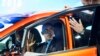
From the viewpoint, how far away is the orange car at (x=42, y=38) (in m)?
4.38

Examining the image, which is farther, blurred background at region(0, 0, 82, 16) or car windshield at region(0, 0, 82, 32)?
blurred background at region(0, 0, 82, 16)

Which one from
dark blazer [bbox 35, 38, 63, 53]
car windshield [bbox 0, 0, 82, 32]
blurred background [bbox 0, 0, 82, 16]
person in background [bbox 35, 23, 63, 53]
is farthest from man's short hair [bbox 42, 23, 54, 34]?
blurred background [bbox 0, 0, 82, 16]

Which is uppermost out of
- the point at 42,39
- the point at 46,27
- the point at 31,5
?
the point at 46,27

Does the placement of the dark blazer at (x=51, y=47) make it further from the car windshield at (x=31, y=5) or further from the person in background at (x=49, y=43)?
the car windshield at (x=31, y=5)

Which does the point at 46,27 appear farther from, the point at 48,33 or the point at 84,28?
the point at 84,28

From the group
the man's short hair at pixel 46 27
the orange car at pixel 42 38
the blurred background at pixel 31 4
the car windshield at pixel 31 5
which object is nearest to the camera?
the orange car at pixel 42 38

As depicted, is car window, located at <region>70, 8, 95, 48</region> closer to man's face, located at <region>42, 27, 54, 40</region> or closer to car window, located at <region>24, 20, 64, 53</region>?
car window, located at <region>24, 20, 64, 53</region>

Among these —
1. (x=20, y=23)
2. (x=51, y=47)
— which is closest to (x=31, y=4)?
(x=20, y=23)

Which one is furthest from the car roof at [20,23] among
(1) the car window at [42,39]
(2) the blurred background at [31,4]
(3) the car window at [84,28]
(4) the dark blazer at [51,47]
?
(2) the blurred background at [31,4]

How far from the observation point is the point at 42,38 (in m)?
4.53

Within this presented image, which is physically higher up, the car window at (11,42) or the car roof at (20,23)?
the car roof at (20,23)

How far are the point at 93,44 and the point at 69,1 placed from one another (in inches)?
150

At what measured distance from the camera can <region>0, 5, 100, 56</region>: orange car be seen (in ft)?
14.4

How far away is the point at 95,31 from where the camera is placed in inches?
182
